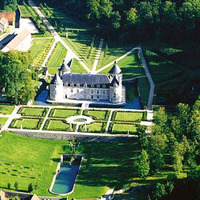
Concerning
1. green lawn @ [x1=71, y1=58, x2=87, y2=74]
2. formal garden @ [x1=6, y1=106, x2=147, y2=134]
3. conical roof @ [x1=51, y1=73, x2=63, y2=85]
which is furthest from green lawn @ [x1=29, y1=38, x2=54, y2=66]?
formal garden @ [x1=6, y1=106, x2=147, y2=134]

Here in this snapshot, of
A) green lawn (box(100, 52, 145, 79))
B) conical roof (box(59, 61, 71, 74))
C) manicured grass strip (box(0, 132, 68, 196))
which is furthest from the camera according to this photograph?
green lawn (box(100, 52, 145, 79))

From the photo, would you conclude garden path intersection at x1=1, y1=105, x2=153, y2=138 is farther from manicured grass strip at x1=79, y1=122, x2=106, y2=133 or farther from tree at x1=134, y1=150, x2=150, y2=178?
tree at x1=134, y1=150, x2=150, y2=178

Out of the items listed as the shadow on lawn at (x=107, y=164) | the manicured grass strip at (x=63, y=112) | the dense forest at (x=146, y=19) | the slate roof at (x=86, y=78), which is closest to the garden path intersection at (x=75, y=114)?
the manicured grass strip at (x=63, y=112)

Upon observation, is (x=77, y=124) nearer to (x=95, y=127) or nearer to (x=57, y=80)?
(x=95, y=127)

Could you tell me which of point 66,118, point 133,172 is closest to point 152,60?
point 66,118

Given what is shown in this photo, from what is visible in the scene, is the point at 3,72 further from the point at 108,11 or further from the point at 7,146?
the point at 108,11

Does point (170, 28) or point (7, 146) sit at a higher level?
point (170, 28)
